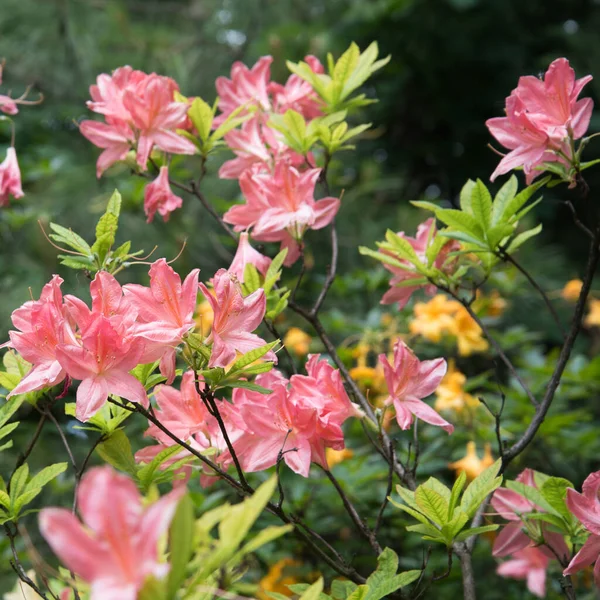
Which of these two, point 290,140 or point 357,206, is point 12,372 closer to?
point 290,140

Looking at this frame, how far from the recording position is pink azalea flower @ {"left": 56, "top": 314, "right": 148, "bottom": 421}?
64cm

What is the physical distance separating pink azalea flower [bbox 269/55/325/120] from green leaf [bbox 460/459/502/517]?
68 centimetres

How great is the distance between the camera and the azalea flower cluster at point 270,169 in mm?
966

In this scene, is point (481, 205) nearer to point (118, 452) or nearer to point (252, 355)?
point (252, 355)

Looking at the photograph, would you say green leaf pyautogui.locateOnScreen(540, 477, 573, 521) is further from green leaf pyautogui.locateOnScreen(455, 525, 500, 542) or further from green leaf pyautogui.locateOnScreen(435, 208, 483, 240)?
green leaf pyautogui.locateOnScreen(435, 208, 483, 240)

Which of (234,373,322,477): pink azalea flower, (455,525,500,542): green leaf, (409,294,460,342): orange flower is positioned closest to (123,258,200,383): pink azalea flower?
(234,373,322,477): pink azalea flower

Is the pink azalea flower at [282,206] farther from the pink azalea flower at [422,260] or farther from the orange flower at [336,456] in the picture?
the orange flower at [336,456]

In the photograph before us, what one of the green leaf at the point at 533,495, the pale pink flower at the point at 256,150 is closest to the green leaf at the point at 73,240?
the pale pink flower at the point at 256,150

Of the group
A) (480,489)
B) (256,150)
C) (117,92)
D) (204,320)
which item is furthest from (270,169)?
(480,489)

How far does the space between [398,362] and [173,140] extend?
1.56ft

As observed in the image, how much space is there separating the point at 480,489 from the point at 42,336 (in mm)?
464

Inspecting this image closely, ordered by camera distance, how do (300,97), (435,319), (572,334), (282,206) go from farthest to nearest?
(435,319) < (300,97) < (282,206) < (572,334)

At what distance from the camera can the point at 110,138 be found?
42.0 inches

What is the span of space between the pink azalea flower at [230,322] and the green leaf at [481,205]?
1.18ft
